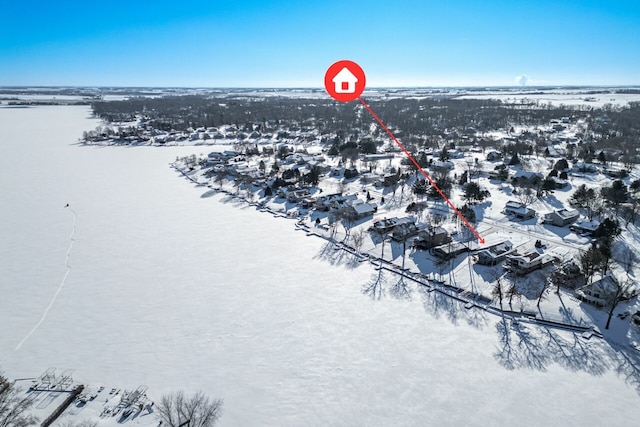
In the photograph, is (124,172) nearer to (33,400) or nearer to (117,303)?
(117,303)

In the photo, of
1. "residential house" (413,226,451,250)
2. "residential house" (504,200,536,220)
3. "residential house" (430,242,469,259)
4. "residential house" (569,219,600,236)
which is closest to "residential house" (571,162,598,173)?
"residential house" (504,200,536,220)

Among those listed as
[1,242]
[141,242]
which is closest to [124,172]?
[1,242]


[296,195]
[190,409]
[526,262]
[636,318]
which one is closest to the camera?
[190,409]

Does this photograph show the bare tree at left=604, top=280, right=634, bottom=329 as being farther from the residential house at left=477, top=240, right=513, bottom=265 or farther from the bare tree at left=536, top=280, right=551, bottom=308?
the residential house at left=477, top=240, right=513, bottom=265

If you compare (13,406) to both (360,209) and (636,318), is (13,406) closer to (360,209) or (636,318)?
(360,209)

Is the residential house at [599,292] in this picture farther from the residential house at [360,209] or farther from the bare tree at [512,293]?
the residential house at [360,209]

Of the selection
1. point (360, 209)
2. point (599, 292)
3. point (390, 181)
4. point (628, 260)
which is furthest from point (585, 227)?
point (390, 181)

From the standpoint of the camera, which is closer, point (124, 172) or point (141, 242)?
point (141, 242)

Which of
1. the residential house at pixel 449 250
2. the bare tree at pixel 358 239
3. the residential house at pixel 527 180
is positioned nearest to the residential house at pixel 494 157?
the residential house at pixel 527 180
